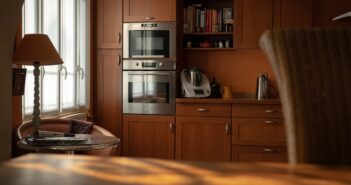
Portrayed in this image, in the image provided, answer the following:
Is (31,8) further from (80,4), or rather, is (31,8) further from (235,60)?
(235,60)

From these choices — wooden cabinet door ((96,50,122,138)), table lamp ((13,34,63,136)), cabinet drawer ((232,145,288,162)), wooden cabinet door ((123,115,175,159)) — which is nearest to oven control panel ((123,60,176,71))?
wooden cabinet door ((96,50,122,138))

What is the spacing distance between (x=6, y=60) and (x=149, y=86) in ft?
6.37

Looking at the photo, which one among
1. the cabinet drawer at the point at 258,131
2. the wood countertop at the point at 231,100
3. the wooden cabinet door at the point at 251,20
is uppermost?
the wooden cabinet door at the point at 251,20

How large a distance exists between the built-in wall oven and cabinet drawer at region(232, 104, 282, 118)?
25.2 inches

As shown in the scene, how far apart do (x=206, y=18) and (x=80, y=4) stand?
1.32 metres

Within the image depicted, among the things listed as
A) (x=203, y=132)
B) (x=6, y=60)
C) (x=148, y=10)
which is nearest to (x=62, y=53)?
(x=148, y=10)

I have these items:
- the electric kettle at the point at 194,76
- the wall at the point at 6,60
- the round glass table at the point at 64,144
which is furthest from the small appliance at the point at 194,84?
the wall at the point at 6,60

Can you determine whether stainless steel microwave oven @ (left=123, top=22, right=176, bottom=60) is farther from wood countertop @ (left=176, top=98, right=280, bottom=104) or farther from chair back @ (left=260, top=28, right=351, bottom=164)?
chair back @ (left=260, top=28, right=351, bottom=164)

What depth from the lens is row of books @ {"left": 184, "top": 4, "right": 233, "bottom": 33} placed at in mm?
4156

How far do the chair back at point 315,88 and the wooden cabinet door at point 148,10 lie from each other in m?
3.00

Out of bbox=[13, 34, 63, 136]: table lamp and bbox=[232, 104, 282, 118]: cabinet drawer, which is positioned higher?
bbox=[13, 34, 63, 136]: table lamp

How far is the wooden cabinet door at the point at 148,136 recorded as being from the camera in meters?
3.98

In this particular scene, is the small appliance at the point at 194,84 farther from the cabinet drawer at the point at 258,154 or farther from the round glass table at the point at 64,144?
the round glass table at the point at 64,144

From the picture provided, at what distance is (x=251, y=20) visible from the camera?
4.02m
